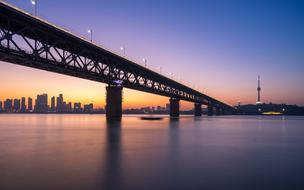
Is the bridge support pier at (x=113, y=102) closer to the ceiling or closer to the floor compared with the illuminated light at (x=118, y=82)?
closer to the floor

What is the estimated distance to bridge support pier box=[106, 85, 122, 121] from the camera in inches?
3100

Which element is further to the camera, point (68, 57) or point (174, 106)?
point (174, 106)

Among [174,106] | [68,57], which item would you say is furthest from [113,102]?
[174,106]

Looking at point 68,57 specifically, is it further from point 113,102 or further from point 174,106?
point 174,106

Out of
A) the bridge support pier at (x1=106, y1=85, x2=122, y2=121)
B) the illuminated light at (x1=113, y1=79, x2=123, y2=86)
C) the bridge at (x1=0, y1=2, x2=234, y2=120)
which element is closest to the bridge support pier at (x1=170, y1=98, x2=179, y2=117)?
the bridge at (x1=0, y1=2, x2=234, y2=120)

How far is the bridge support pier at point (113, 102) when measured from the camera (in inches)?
3100

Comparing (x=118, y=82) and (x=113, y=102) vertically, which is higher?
(x=118, y=82)

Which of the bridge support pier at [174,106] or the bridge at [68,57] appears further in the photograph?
the bridge support pier at [174,106]

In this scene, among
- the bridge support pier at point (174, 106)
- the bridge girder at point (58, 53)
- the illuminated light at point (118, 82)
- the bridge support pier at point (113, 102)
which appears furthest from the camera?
the bridge support pier at point (174, 106)

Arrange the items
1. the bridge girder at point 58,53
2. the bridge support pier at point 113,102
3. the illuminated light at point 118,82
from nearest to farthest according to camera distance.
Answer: the bridge girder at point 58,53, the illuminated light at point 118,82, the bridge support pier at point 113,102

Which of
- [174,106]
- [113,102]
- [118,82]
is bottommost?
[174,106]

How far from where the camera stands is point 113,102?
80250 millimetres

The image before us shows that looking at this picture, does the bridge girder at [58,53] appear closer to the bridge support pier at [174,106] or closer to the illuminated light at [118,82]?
the illuminated light at [118,82]

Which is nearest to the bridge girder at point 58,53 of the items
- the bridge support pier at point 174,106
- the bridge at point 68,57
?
the bridge at point 68,57
